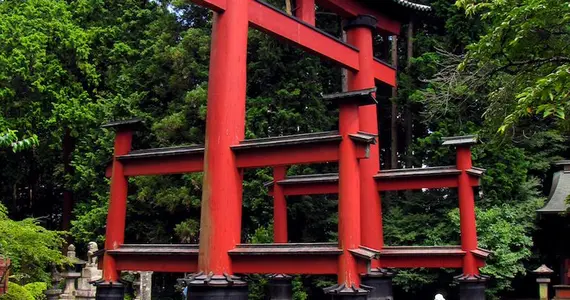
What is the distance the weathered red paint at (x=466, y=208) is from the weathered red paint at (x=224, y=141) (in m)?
4.77

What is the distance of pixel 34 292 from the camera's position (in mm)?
13398

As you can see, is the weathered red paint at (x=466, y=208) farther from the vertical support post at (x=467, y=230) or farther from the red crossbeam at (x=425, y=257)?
the red crossbeam at (x=425, y=257)

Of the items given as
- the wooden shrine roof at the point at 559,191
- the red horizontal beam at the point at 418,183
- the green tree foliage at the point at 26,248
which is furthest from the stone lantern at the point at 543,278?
the green tree foliage at the point at 26,248

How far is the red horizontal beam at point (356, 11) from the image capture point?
1182 cm

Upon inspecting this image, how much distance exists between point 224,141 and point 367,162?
174 inches

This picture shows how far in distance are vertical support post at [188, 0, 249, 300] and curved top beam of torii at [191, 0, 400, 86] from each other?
1.05ft

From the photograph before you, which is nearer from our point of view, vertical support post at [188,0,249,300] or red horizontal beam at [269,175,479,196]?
vertical support post at [188,0,249,300]

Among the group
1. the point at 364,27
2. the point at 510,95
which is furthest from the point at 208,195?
the point at 364,27

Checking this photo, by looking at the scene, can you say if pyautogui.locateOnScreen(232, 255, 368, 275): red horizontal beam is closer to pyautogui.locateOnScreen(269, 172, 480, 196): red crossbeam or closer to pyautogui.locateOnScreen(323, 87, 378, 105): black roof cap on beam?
pyautogui.locateOnScreen(323, 87, 378, 105): black roof cap on beam

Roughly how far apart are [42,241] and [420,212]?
11.0m

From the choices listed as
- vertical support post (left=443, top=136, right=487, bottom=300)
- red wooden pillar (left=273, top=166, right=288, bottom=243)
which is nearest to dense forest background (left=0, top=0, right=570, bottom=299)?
vertical support post (left=443, top=136, right=487, bottom=300)

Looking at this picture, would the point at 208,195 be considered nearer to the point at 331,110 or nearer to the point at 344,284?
the point at 344,284

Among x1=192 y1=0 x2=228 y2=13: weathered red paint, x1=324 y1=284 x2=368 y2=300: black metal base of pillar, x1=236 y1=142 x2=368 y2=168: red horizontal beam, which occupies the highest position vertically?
x1=192 y1=0 x2=228 y2=13: weathered red paint

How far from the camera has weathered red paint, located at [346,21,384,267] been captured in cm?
1192
